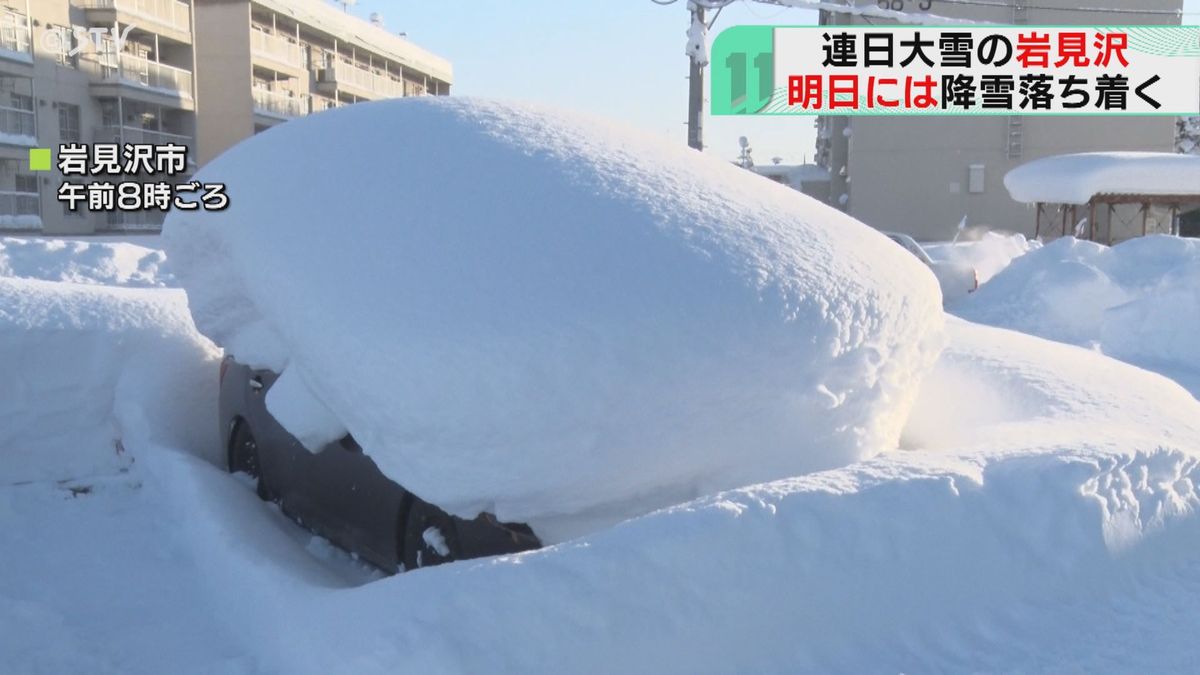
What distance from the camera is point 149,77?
26156mm

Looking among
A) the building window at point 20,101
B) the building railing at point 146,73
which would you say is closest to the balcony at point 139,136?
the building railing at point 146,73

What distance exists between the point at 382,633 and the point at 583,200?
1.49 meters

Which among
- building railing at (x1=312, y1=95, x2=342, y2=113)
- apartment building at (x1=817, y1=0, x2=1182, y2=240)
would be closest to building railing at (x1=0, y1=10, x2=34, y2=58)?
building railing at (x1=312, y1=95, x2=342, y2=113)

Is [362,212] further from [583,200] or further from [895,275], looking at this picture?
[895,275]

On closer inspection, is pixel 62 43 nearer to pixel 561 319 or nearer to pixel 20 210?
pixel 20 210

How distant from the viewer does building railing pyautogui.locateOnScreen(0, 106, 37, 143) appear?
21.7m

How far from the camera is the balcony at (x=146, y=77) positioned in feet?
80.9

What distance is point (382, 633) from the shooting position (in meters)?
2.51

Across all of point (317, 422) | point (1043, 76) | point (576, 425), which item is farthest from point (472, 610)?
point (1043, 76)

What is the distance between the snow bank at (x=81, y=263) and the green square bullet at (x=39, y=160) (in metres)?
13.9

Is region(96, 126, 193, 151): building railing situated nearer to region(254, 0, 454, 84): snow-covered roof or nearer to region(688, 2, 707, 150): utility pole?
region(254, 0, 454, 84): snow-covered roof

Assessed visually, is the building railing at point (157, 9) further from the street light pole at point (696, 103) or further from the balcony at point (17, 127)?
the street light pole at point (696, 103)

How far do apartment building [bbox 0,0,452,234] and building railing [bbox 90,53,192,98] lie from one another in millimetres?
34

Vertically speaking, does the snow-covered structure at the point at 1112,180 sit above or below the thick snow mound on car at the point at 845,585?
above
